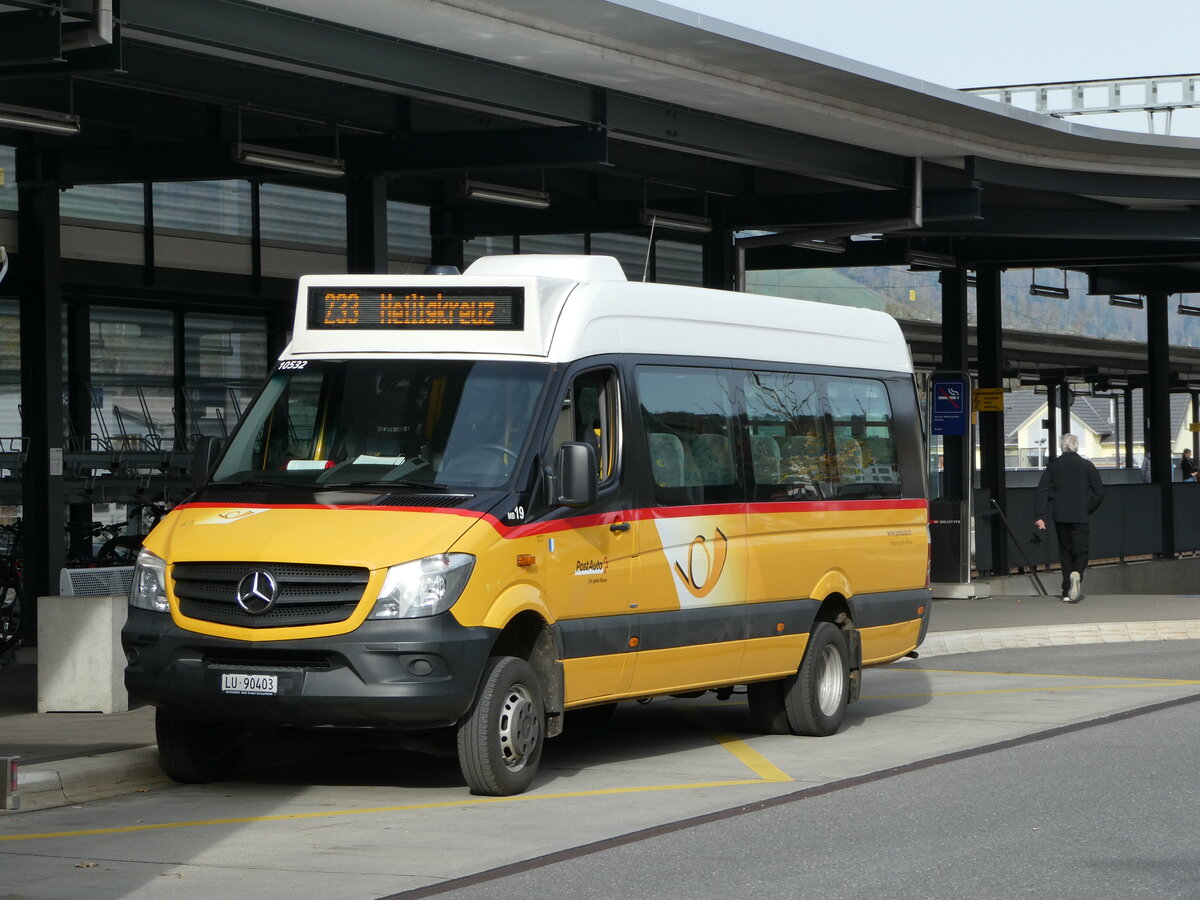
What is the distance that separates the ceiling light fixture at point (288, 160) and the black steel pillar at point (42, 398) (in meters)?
2.27

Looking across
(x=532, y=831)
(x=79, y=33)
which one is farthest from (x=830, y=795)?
(x=79, y=33)

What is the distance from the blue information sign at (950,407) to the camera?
26203 mm

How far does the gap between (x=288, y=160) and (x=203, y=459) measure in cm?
661

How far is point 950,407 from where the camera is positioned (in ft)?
86.4

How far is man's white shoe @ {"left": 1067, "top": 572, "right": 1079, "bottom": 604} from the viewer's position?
24.3m

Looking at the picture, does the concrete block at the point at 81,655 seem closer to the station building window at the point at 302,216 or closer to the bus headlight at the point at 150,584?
the bus headlight at the point at 150,584

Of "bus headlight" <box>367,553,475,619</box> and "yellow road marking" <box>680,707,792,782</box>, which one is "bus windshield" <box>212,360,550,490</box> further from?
"yellow road marking" <box>680,707,792,782</box>

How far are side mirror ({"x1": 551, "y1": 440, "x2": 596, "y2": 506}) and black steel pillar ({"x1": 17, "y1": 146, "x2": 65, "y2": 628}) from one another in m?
8.84

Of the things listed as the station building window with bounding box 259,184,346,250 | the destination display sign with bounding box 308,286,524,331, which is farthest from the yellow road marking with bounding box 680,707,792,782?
the station building window with bounding box 259,184,346,250

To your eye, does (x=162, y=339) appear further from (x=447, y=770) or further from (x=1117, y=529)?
(x=1117, y=529)

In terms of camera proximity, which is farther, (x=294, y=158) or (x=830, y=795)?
(x=294, y=158)

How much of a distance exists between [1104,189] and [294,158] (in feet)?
42.2

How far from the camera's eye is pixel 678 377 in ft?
37.7

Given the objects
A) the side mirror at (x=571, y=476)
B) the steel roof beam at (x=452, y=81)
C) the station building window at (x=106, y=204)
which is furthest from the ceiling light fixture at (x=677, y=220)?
the side mirror at (x=571, y=476)
